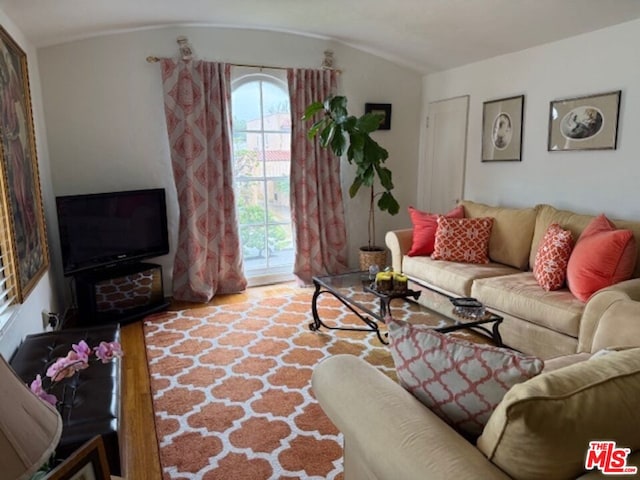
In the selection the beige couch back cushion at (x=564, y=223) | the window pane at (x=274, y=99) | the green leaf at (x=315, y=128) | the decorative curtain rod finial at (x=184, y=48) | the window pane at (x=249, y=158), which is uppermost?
the decorative curtain rod finial at (x=184, y=48)

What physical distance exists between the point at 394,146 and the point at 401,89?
628 mm

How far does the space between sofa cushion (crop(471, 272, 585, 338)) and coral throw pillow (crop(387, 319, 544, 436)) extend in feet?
5.55

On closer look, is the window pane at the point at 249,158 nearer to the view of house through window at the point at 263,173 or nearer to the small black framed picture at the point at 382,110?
the view of house through window at the point at 263,173

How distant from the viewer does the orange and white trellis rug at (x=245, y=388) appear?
195 centimetres

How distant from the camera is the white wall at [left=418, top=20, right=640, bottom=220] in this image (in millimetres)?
3064

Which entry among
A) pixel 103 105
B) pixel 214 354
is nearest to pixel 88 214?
pixel 103 105

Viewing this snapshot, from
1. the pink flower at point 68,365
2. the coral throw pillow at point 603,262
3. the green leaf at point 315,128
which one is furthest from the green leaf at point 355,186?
the pink flower at point 68,365

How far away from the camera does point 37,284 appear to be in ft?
9.05

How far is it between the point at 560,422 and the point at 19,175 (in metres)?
2.80

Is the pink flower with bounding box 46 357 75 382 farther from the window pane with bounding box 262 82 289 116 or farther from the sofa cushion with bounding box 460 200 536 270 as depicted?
the window pane with bounding box 262 82 289 116

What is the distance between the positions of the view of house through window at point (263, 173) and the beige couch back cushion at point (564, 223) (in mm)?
2385

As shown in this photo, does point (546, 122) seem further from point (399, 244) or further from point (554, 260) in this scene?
point (399, 244)

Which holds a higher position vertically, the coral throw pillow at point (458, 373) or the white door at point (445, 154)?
the white door at point (445, 154)

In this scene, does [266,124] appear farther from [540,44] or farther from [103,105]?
[540,44]
